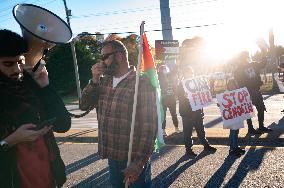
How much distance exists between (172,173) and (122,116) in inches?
137

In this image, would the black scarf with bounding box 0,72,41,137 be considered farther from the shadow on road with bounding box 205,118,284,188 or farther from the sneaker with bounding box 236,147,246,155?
the sneaker with bounding box 236,147,246,155

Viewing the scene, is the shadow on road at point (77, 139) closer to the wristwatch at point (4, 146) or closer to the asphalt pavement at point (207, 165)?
the asphalt pavement at point (207, 165)

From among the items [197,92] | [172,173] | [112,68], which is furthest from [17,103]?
[197,92]

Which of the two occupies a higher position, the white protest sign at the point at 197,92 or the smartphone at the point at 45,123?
the smartphone at the point at 45,123

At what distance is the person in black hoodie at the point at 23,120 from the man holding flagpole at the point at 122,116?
79 cm

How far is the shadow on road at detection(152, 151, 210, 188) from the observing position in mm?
6108

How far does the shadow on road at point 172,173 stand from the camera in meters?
6.11

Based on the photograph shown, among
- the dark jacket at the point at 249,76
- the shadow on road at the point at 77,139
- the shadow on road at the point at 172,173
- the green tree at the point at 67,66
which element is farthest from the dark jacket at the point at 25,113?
the green tree at the point at 67,66

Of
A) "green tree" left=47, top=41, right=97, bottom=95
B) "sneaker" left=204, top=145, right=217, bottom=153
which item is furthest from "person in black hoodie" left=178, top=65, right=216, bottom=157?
"green tree" left=47, top=41, right=97, bottom=95

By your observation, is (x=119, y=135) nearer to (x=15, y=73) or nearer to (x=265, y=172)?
(x=15, y=73)

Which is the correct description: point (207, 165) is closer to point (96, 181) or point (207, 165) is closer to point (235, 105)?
point (235, 105)

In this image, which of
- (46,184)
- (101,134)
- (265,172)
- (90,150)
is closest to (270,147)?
(265,172)

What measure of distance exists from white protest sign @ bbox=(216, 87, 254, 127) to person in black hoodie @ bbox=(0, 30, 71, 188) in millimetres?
5320

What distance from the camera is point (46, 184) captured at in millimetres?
2617
